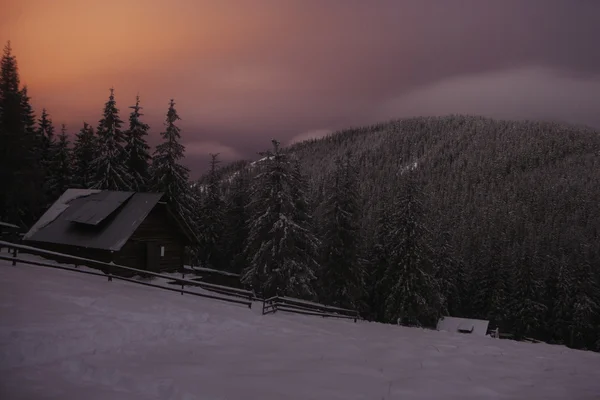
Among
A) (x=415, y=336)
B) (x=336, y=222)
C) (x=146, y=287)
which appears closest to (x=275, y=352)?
(x=415, y=336)

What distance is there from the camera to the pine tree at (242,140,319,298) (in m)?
31.0

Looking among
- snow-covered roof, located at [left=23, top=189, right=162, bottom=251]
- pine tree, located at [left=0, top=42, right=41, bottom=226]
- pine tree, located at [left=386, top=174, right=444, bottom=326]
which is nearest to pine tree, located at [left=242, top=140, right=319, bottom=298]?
snow-covered roof, located at [left=23, top=189, right=162, bottom=251]

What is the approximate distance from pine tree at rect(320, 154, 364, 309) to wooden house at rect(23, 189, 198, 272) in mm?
13677

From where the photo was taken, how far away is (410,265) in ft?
123

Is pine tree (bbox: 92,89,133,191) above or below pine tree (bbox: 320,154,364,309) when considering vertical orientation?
above

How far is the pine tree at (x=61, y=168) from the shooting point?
1759 inches

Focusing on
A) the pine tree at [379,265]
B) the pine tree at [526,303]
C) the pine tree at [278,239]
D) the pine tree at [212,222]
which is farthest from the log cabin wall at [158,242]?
the pine tree at [526,303]

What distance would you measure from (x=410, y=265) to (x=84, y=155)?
42.5 m

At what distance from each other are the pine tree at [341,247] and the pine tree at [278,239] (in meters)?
3.18

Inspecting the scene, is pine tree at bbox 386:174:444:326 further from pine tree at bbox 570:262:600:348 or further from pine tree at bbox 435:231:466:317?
pine tree at bbox 570:262:600:348

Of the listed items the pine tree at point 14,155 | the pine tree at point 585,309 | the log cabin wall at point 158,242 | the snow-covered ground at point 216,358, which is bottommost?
the pine tree at point 585,309

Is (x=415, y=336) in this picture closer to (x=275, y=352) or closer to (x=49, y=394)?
(x=275, y=352)

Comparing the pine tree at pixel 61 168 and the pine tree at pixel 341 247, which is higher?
the pine tree at pixel 61 168

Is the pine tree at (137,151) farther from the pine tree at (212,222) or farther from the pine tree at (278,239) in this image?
the pine tree at (278,239)
